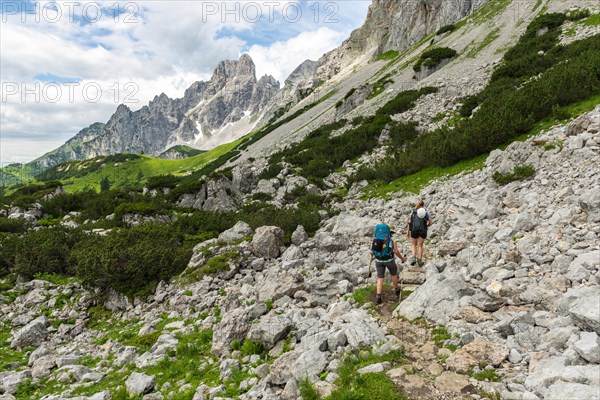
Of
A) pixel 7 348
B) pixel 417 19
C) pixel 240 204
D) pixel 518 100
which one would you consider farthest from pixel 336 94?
pixel 7 348

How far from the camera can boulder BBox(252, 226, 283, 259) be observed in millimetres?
16062

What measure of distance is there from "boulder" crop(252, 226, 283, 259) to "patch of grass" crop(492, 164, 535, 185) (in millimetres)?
9936

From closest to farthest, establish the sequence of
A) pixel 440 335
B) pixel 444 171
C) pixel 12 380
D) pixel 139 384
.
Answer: pixel 440 335 < pixel 139 384 < pixel 12 380 < pixel 444 171

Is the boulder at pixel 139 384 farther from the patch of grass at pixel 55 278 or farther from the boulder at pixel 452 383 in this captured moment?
the patch of grass at pixel 55 278

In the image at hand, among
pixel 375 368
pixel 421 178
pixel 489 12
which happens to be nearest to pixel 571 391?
pixel 375 368

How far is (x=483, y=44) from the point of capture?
161 feet

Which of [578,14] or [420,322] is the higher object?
[578,14]

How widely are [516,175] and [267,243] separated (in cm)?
1087

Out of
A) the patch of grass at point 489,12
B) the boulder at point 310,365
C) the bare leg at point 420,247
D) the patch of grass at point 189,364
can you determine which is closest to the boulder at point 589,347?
the boulder at point 310,365

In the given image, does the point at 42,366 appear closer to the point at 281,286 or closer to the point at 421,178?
the point at 281,286

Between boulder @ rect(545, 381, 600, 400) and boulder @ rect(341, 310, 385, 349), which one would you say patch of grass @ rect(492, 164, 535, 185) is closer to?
boulder @ rect(341, 310, 385, 349)

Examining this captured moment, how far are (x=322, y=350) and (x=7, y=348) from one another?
12.6 m

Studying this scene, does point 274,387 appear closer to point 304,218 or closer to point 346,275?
point 346,275

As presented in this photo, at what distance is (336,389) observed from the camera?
5.91m
